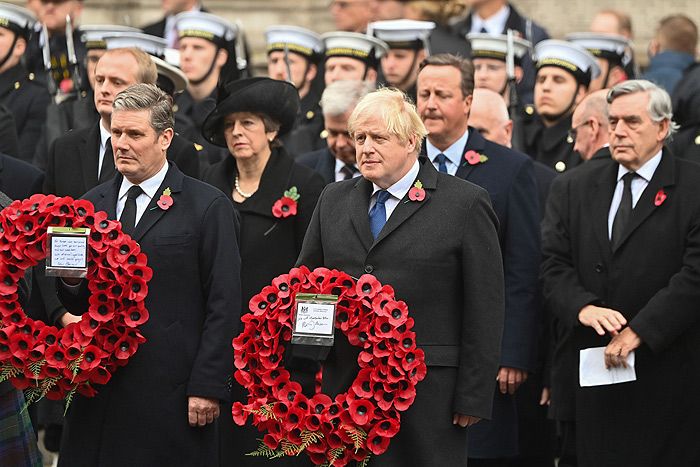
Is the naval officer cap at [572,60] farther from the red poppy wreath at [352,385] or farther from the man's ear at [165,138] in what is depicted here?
the red poppy wreath at [352,385]

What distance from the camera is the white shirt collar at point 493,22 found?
1325 cm

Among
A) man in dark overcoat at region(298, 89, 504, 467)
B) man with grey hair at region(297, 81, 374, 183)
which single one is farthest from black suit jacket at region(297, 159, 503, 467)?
man with grey hair at region(297, 81, 374, 183)

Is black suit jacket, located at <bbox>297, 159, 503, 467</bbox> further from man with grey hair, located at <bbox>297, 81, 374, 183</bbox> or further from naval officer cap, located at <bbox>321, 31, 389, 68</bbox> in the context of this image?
naval officer cap, located at <bbox>321, 31, 389, 68</bbox>

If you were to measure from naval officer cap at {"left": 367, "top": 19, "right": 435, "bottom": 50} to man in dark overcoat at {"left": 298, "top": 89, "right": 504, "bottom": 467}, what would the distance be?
4.57 meters

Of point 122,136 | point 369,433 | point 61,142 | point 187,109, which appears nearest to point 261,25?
point 187,109

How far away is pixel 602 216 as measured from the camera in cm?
833

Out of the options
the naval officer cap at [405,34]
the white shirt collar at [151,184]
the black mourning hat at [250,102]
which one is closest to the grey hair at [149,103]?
the white shirt collar at [151,184]

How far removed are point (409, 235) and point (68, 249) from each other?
145 centimetres

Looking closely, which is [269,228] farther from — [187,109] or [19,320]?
[187,109]

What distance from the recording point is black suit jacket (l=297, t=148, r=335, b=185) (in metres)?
9.45

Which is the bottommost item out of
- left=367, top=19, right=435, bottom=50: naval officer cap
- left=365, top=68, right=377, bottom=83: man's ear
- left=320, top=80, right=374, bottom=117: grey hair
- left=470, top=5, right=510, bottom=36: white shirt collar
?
left=320, top=80, right=374, bottom=117: grey hair

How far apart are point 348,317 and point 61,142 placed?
253 cm

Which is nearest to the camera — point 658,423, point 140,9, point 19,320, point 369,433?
point 369,433

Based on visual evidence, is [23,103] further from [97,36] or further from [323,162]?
[323,162]
